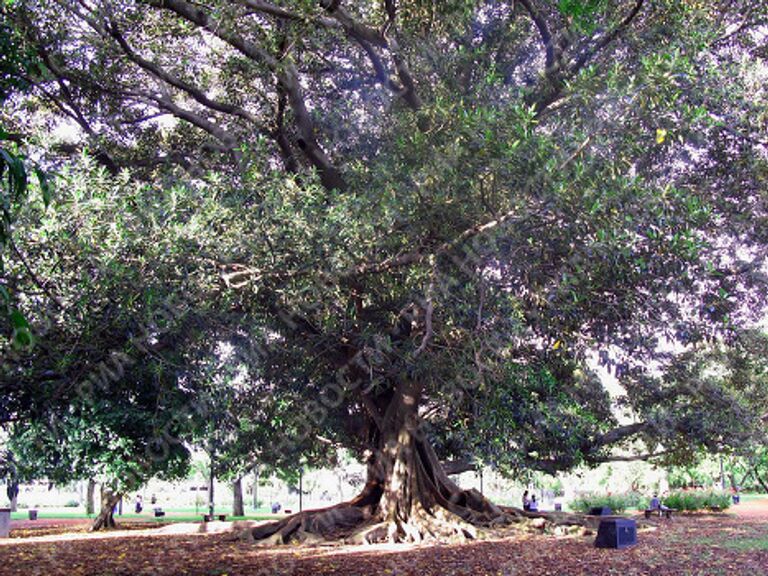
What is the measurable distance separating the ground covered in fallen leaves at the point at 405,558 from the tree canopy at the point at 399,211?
138 cm

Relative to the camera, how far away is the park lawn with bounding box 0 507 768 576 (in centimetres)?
941

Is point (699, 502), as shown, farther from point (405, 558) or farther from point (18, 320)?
point (18, 320)

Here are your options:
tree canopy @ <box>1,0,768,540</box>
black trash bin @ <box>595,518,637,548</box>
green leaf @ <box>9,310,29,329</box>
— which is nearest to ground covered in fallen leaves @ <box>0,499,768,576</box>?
black trash bin @ <box>595,518,637,548</box>

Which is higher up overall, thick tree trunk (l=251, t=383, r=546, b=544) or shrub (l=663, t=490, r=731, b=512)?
thick tree trunk (l=251, t=383, r=546, b=544)

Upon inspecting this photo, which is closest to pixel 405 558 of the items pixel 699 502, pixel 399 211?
pixel 399 211

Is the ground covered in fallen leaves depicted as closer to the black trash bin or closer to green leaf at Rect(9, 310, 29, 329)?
the black trash bin

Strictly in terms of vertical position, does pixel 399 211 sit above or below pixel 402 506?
above

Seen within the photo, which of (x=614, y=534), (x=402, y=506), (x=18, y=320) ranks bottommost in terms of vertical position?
(x=614, y=534)

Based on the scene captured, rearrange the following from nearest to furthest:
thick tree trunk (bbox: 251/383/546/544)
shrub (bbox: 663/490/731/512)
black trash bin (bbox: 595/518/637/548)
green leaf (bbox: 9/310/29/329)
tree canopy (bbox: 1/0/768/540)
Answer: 1. green leaf (bbox: 9/310/29/329)
2. tree canopy (bbox: 1/0/768/540)
3. black trash bin (bbox: 595/518/637/548)
4. thick tree trunk (bbox: 251/383/546/544)
5. shrub (bbox: 663/490/731/512)

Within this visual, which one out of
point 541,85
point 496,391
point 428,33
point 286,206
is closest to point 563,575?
point 496,391

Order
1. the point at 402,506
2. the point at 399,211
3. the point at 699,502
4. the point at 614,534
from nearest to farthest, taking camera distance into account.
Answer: the point at 399,211, the point at 614,534, the point at 402,506, the point at 699,502

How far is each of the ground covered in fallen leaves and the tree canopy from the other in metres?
1.38

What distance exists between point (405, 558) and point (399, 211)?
5229 millimetres

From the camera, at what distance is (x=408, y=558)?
1051 cm
